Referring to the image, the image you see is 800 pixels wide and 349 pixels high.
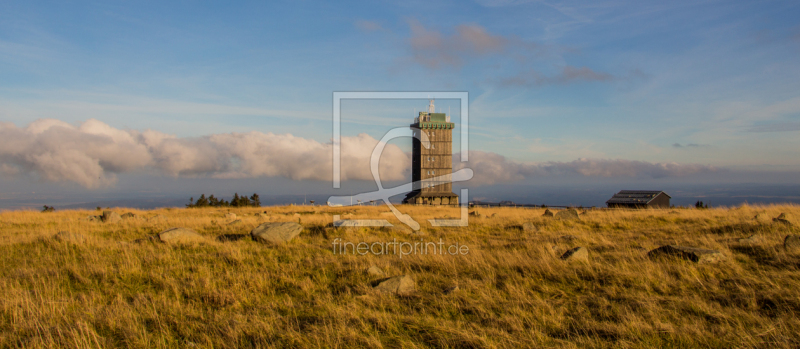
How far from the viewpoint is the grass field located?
5.20m

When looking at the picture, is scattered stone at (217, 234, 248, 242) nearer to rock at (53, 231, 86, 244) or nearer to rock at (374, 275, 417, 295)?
rock at (53, 231, 86, 244)

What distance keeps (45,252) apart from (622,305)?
13951 millimetres

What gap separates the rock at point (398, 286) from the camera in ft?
24.0

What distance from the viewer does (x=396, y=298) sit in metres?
6.96

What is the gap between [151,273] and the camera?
28.8 feet

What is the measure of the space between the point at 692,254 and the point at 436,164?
145ft

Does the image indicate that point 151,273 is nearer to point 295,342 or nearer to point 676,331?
point 295,342

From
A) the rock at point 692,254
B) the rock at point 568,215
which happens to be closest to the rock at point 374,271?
the rock at point 692,254

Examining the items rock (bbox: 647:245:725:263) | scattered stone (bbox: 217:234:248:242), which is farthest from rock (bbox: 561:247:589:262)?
scattered stone (bbox: 217:234:248:242)

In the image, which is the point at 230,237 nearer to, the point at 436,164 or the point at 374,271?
the point at 374,271

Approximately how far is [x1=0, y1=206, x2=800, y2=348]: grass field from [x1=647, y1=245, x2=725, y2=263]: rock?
6.5 inches

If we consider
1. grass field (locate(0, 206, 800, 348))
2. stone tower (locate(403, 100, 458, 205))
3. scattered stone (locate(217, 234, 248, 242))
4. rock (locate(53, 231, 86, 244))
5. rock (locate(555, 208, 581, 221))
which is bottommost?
grass field (locate(0, 206, 800, 348))

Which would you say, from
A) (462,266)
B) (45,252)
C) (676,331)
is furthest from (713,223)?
(45,252)

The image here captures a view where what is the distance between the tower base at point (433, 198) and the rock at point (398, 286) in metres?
43.5
